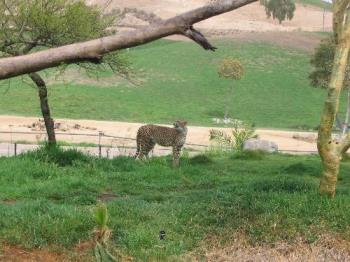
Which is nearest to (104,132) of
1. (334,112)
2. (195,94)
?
(195,94)

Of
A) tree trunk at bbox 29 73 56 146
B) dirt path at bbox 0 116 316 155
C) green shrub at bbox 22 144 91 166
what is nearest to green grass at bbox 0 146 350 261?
green shrub at bbox 22 144 91 166

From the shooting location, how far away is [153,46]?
94.8 meters

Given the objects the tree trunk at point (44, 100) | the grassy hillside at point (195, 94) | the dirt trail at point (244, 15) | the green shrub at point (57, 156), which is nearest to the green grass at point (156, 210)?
the green shrub at point (57, 156)

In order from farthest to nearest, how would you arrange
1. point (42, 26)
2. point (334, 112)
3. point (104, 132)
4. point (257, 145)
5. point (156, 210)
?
point (104, 132) → point (257, 145) → point (42, 26) → point (156, 210) → point (334, 112)

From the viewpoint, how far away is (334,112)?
11.0 metres

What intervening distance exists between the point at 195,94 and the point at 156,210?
57607 mm

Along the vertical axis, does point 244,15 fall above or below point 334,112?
above

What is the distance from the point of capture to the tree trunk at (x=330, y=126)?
Answer: 10969 millimetres

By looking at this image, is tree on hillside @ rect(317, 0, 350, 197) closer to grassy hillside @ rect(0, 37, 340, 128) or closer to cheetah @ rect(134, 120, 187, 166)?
cheetah @ rect(134, 120, 187, 166)

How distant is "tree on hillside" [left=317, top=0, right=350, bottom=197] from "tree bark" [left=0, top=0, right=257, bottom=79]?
16.6ft

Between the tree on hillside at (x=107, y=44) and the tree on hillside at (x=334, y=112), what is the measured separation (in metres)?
5.00

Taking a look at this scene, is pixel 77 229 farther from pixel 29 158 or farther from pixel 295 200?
pixel 29 158

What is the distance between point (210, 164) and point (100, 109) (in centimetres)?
4084

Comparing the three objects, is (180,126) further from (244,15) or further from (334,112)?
(244,15)
